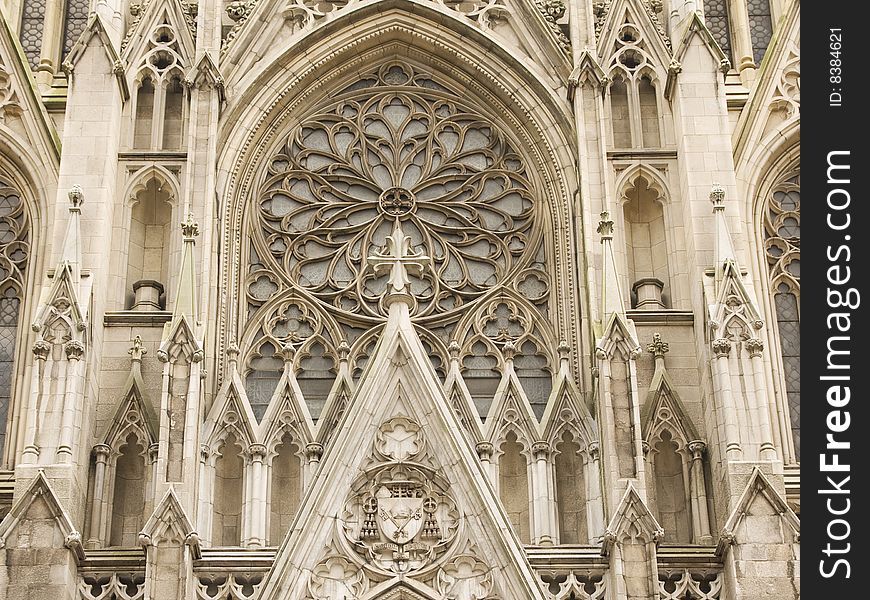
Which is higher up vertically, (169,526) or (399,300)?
(399,300)

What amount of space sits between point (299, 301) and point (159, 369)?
2.30 m

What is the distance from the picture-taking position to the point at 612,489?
20.2 m

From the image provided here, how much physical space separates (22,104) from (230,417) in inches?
236

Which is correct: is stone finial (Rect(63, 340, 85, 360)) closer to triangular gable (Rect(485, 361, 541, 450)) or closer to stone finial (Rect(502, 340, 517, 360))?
triangular gable (Rect(485, 361, 541, 450))

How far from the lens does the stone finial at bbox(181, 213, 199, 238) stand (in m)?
22.2

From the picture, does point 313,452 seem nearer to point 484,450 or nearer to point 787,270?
point 484,450

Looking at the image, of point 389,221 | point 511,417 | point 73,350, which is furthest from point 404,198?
point 73,350

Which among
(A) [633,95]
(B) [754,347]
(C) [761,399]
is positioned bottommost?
(C) [761,399]

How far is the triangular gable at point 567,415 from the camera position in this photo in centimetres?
2158

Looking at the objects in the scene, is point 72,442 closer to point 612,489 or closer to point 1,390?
point 1,390

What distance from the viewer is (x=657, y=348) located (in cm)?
2184

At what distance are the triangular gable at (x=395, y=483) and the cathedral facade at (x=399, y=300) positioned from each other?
0.04 meters
